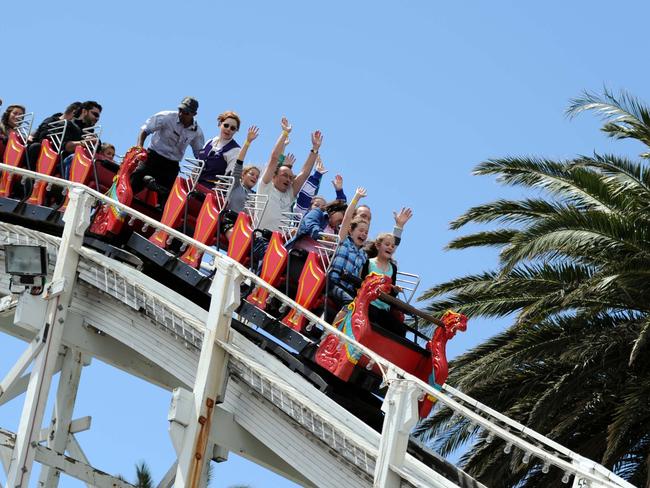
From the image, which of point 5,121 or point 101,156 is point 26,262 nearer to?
point 101,156

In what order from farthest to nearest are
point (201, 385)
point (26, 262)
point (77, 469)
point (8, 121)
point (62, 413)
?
point (8, 121) → point (62, 413) → point (77, 469) → point (26, 262) → point (201, 385)

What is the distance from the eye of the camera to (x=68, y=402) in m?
18.0

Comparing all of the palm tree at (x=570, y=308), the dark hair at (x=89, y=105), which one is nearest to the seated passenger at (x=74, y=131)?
the dark hair at (x=89, y=105)

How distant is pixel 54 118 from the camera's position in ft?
65.1

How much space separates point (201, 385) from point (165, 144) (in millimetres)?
4033

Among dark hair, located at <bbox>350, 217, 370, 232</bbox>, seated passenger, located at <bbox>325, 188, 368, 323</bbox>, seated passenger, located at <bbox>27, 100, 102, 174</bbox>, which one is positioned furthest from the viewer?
seated passenger, located at <bbox>27, 100, 102, 174</bbox>

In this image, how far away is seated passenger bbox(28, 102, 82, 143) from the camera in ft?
64.7

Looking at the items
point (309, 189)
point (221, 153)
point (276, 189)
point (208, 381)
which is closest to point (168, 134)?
point (221, 153)

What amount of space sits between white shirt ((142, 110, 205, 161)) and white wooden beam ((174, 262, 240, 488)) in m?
3.23

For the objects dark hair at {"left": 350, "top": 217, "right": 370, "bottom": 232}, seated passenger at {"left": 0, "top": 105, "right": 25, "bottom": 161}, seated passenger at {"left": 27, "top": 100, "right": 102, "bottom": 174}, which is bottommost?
dark hair at {"left": 350, "top": 217, "right": 370, "bottom": 232}

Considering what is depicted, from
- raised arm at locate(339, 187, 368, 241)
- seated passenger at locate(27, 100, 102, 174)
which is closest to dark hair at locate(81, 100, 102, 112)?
seated passenger at locate(27, 100, 102, 174)

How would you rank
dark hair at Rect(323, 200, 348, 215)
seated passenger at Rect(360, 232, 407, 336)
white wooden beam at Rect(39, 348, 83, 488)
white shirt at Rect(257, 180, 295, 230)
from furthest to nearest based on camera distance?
white wooden beam at Rect(39, 348, 83, 488)
white shirt at Rect(257, 180, 295, 230)
dark hair at Rect(323, 200, 348, 215)
seated passenger at Rect(360, 232, 407, 336)

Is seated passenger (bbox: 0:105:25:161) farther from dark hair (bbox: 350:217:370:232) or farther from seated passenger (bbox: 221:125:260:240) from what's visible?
dark hair (bbox: 350:217:370:232)

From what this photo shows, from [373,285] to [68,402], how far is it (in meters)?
4.87
